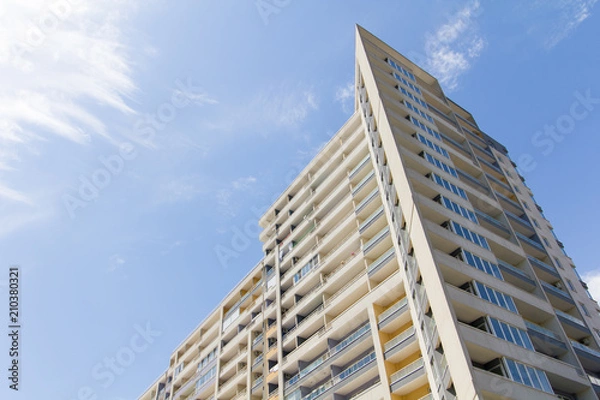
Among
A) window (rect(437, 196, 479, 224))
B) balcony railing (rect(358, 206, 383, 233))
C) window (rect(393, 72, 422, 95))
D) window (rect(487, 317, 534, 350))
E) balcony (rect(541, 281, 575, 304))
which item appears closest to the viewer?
window (rect(487, 317, 534, 350))

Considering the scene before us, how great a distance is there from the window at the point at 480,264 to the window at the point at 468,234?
1698 mm

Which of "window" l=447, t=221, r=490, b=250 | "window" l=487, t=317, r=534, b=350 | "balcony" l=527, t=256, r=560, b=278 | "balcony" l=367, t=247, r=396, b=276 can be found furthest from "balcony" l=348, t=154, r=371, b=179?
"window" l=487, t=317, r=534, b=350

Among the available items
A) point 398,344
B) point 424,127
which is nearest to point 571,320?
point 398,344

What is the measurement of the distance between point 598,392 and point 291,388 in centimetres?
2268

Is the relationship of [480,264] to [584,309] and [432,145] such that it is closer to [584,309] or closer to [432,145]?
[432,145]

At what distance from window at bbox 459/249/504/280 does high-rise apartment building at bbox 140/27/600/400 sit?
0.43ft

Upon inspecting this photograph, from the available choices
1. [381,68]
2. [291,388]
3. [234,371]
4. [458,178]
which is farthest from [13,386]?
[381,68]

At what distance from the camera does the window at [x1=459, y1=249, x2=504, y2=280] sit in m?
33.1

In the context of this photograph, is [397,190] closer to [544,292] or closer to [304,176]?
[544,292]

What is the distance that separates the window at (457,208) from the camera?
3738 cm

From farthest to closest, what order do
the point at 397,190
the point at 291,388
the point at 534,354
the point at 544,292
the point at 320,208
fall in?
the point at 320,208
the point at 291,388
the point at 397,190
the point at 544,292
the point at 534,354

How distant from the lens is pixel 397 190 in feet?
127

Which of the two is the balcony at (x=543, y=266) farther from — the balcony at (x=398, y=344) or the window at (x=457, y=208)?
the balcony at (x=398, y=344)

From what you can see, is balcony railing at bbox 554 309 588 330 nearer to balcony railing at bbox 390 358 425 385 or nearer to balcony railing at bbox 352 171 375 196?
balcony railing at bbox 390 358 425 385
